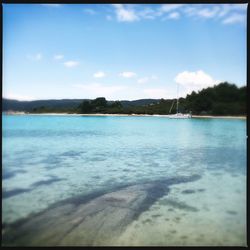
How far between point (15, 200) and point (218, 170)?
17.2 ft

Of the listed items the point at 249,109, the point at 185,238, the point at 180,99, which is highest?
the point at 180,99

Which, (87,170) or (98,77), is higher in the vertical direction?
(98,77)

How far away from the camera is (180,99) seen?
51.2ft

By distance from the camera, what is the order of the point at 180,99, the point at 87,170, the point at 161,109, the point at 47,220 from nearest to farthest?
the point at 47,220 → the point at 87,170 → the point at 180,99 → the point at 161,109

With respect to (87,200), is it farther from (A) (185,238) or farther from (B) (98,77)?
(B) (98,77)

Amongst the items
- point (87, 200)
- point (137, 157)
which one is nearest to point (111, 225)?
point (87, 200)

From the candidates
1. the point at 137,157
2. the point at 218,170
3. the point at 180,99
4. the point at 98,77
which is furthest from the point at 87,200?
the point at 180,99

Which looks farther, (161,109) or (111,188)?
(161,109)

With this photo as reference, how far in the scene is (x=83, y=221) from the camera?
3.60 metres

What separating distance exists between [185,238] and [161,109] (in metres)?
15.0

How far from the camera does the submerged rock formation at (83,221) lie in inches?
123

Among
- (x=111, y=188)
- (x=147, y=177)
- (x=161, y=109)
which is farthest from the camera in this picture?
(x=161, y=109)

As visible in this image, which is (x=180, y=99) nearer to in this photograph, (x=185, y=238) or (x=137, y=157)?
(x=137, y=157)

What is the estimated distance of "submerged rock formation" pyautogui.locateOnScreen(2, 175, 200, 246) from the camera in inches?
123
